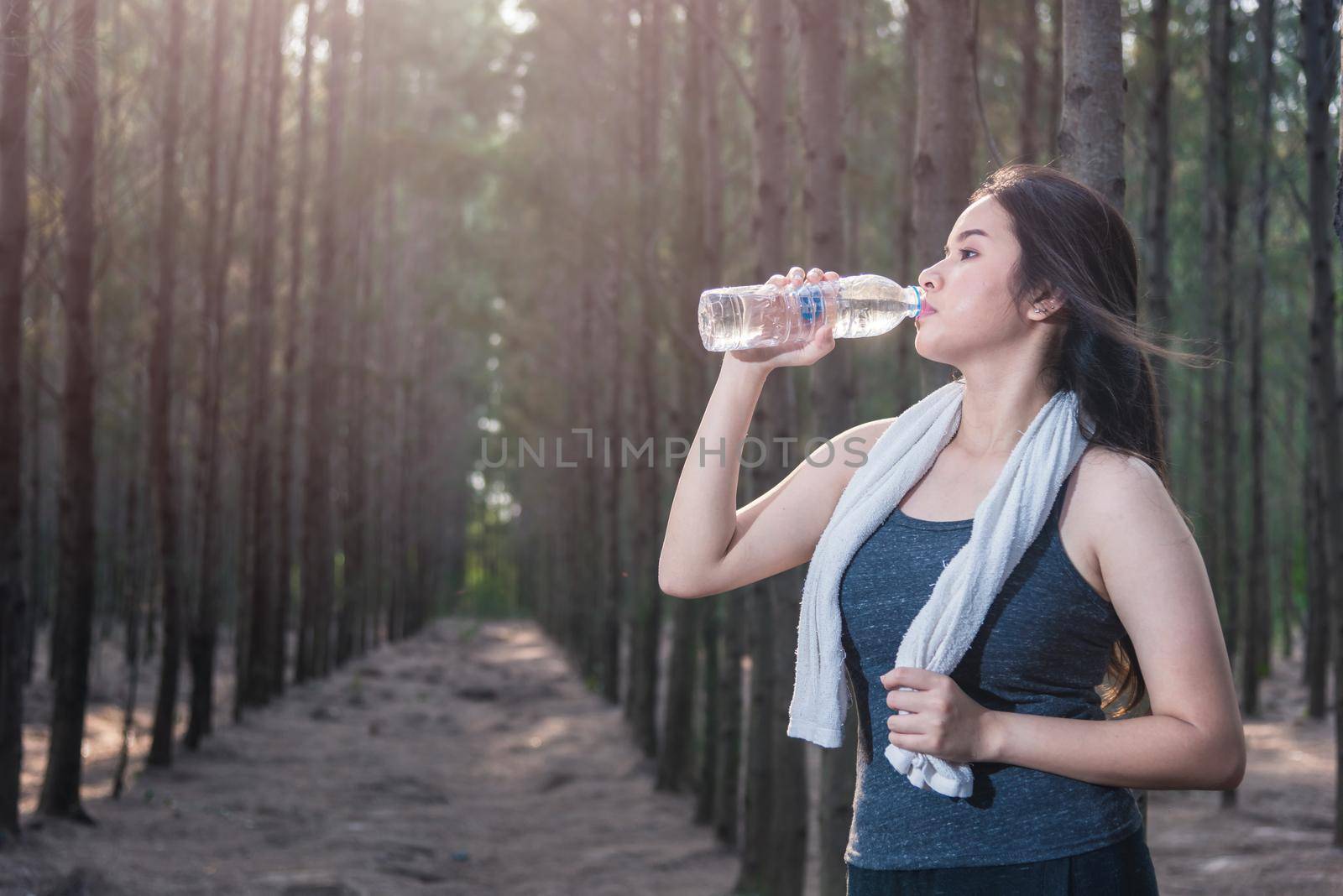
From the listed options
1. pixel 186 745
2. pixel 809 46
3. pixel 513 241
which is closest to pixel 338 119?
pixel 513 241

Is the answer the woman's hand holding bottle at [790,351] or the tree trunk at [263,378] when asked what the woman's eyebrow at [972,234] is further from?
the tree trunk at [263,378]

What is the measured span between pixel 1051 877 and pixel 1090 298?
777 mm

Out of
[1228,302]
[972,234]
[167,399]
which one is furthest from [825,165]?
[1228,302]

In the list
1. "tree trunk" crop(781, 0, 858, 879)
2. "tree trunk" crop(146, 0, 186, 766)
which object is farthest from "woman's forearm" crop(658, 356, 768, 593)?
"tree trunk" crop(146, 0, 186, 766)

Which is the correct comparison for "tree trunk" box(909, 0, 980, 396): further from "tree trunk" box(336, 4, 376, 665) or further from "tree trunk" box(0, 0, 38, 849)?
"tree trunk" box(336, 4, 376, 665)

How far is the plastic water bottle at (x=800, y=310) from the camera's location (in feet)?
6.53

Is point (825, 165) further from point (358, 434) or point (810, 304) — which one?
point (358, 434)

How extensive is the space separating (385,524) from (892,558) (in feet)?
92.1

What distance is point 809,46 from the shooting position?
518cm

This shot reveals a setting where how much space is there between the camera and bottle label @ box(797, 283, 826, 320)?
199 cm

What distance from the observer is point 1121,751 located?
155cm

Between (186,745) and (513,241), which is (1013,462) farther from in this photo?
(513,241)

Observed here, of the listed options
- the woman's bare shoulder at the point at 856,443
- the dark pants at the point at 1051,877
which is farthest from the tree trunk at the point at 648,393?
the dark pants at the point at 1051,877

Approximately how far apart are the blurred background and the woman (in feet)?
0.85
